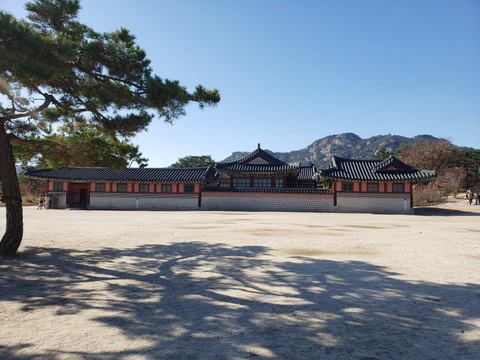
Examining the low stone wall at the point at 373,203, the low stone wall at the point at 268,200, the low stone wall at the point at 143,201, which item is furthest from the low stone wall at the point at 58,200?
the low stone wall at the point at 373,203

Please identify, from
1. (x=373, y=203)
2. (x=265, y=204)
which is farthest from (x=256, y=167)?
(x=373, y=203)

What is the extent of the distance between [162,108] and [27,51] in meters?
2.75

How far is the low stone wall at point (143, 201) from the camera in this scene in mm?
29969

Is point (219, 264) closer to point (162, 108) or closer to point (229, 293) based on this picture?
point (229, 293)

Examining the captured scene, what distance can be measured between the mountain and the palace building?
92.6 meters

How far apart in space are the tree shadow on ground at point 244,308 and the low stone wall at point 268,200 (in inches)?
876

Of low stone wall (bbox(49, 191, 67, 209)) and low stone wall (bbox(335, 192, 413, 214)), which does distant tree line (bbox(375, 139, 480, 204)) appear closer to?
low stone wall (bbox(335, 192, 413, 214))

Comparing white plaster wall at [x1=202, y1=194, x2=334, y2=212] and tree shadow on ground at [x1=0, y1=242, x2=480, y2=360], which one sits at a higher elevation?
white plaster wall at [x1=202, y1=194, x2=334, y2=212]

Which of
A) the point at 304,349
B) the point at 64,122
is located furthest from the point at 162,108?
the point at 304,349

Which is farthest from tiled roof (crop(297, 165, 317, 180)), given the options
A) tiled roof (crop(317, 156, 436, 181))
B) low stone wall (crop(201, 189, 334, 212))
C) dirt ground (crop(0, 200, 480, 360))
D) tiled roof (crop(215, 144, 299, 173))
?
dirt ground (crop(0, 200, 480, 360))

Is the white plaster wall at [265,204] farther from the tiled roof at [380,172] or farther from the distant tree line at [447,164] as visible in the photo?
the distant tree line at [447,164]

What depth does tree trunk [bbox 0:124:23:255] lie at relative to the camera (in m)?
6.69

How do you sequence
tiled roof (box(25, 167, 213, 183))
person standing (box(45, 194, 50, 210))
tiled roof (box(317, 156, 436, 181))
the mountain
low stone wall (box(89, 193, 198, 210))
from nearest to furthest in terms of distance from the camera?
1. tiled roof (box(317, 156, 436, 181))
2. person standing (box(45, 194, 50, 210))
3. tiled roof (box(25, 167, 213, 183))
4. low stone wall (box(89, 193, 198, 210))
5. the mountain

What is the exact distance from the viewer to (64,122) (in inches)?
339
